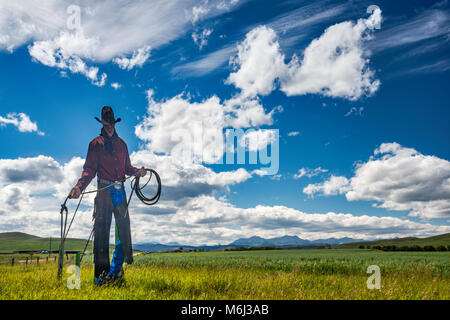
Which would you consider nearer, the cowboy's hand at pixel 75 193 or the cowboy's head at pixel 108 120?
the cowboy's hand at pixel 75 193

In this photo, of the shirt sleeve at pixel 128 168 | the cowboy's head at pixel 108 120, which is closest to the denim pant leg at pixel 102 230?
the shirt sleeve at pixel 128 168

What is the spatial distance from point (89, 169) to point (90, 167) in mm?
54

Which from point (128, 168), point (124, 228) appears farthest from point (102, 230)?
point (128, 168)

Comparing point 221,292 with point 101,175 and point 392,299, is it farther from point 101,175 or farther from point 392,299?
point 101,175

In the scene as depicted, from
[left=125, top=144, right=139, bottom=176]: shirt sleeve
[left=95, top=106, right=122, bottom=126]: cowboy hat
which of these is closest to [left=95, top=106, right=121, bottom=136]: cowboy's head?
[left=95, top=106, right=122, bottom=126]: cowboy hat

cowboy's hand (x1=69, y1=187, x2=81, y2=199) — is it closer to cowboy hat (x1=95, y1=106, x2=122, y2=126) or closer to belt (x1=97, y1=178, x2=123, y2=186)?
belt (x1=97, y1=178, x2=123, y2=186)

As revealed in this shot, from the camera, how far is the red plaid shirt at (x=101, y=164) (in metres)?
7.34

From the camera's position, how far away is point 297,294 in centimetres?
613

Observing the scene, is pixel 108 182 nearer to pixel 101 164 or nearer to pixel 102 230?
pixel 101 164

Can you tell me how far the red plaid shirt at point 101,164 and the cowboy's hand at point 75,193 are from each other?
97 mm

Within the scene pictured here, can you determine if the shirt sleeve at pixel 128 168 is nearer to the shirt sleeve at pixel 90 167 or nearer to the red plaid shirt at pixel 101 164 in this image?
the red plaid shirt at pixel 101 164

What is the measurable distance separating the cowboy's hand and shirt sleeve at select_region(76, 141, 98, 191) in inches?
4.4
